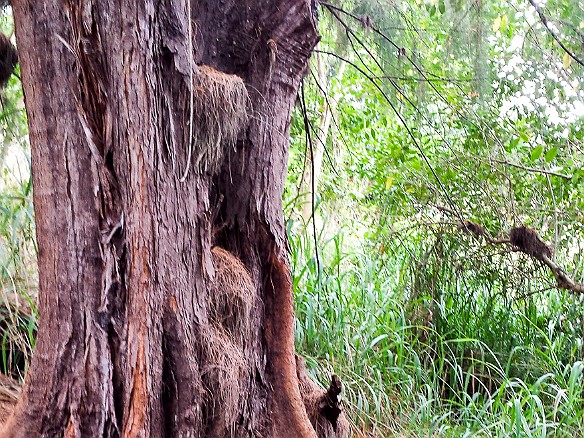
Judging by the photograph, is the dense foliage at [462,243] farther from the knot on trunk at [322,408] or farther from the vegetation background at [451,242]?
the knot on trunk at [322,408]

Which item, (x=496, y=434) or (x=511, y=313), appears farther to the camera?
(x=511, y=313)

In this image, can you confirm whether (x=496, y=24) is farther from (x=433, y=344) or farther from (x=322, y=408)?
(x=322, y=408)

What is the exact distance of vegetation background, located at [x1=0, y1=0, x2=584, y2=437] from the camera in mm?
3246

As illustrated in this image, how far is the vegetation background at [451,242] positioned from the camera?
3.25 meters

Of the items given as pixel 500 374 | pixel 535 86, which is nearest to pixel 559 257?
pixel 500 374

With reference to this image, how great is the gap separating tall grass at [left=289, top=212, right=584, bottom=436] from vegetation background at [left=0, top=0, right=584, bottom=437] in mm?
12

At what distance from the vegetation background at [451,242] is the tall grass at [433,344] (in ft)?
0.04

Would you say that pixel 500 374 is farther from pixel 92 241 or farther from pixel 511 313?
pixel 92 241

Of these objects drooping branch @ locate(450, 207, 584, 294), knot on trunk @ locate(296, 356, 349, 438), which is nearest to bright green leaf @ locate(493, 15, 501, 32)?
drooping branch @ locate(450, 207, 584, 294)

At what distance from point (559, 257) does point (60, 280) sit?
358 centimetres

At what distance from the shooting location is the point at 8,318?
9.46ft

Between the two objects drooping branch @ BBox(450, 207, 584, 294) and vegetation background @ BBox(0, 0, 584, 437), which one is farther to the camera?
drooping branch @ BBox(450, 207, 584, 294)

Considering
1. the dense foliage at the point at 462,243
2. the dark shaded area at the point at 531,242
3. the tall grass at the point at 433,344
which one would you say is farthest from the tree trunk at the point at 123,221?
the dark shaded area at the point at 531,242

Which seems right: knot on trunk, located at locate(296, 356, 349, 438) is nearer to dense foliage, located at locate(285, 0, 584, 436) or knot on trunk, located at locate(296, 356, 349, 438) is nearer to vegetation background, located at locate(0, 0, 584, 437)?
vegetation background, located at locate(0, 0, 584, 437)
